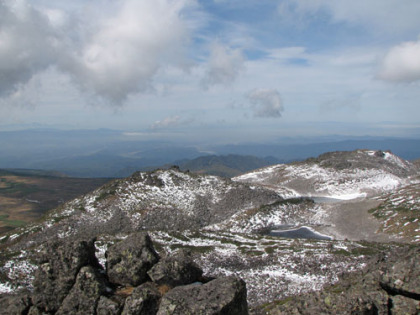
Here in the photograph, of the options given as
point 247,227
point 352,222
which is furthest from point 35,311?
point 352,222

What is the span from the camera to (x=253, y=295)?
3003 centimetres

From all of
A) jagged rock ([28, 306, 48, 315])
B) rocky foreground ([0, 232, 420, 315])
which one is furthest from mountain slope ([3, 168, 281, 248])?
jagged rock ([28, 306, 48, 315])

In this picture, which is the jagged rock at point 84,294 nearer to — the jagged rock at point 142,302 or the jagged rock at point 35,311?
the jagged rock at point 35,311

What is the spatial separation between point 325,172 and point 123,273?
315 feet

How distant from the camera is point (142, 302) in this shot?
48.1ft

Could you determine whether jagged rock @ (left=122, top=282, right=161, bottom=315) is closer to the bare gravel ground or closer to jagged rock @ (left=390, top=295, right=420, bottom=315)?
jagged rock @ (left=390, top=295, right=420, bottom=315)

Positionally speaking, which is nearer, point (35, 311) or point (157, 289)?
point (157, 289)

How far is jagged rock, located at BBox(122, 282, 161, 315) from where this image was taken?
572 inches

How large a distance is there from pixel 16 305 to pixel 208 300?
11.9 m

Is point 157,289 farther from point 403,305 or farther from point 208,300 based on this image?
point 403,305

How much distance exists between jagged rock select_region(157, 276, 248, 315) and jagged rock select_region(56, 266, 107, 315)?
4.91 m

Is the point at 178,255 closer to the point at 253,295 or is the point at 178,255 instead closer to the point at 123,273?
the point at 123,273

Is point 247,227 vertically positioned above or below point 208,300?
below

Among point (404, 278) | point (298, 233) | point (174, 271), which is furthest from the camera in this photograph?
point (298, 233)
